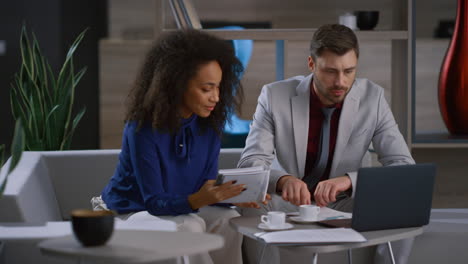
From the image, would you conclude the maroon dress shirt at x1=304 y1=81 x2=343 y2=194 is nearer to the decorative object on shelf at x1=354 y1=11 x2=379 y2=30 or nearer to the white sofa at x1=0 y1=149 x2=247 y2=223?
the white sofa at x1=0 y1=149 x2=247 y2=223

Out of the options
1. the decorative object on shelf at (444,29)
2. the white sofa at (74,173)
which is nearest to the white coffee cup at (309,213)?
the white sofa at (74,173)

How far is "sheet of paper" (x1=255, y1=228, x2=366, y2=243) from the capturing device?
1750 millimetres

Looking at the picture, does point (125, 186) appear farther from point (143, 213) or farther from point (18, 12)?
point (18, 12)

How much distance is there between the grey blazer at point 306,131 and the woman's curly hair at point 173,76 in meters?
0.23

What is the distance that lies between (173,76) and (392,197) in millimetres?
790

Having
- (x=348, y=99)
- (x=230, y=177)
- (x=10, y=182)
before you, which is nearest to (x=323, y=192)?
(x=230, y=177)

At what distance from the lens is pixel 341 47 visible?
2.49 m

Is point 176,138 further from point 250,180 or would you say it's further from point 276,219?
point 276,219

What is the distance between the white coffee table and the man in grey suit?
39.9 inches

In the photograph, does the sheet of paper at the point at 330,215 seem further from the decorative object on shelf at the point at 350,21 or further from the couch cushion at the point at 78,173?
the decorative object on shelf at the point at 350,21

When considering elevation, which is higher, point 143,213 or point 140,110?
point 140,110

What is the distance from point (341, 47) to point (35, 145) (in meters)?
1.75

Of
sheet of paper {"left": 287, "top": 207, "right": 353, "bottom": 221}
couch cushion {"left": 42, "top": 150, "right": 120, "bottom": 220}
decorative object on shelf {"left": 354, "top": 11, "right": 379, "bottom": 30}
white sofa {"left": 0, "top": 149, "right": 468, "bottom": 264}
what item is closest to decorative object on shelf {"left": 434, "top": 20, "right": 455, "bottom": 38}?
decorative object on shelf {"left": 354, "top": 11, "right": 379, "bottom": 30}

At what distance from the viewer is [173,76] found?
2.32 meters
